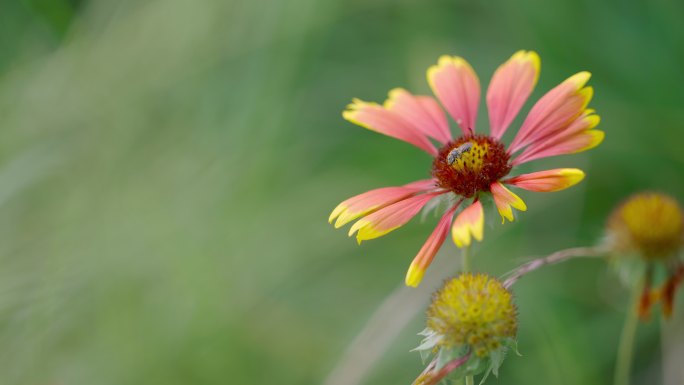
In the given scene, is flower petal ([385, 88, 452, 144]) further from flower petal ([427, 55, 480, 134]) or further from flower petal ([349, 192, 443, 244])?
flower petal ([349, 192, 443, 244])

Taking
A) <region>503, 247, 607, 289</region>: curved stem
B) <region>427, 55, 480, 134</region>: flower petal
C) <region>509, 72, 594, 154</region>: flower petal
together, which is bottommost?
<region>503, 247, 607, 289</region>: curved stem

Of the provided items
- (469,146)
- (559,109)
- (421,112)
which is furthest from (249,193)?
(559,109)

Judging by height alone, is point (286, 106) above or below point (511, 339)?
above

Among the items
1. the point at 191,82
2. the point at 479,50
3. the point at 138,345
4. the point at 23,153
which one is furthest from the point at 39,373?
the point at 479,50

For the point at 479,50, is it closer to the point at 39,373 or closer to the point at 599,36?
the point at 599,36

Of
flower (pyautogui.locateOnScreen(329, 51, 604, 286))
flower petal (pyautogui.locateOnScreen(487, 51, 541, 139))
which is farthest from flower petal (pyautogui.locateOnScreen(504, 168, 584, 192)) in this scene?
flower petal (pyautogui.locateOnScreen(487, 51, 541, 139))

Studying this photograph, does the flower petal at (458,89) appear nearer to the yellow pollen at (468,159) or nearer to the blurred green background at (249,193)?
the yellow pollen at (468,159)

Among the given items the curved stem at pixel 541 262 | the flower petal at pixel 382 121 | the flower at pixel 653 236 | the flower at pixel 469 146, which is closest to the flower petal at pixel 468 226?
the flower at pixel 469 146
